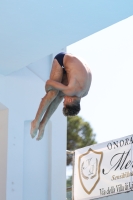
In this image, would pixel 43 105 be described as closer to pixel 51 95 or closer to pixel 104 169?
pixel 51 95

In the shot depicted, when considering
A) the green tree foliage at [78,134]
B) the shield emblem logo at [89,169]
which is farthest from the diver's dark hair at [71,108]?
the green tree foliage at [78,134]

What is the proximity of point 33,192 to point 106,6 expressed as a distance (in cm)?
465

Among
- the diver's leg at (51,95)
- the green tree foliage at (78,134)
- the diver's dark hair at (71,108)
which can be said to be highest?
the green tree foliage at (78,134)

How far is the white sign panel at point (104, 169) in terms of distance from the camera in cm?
934

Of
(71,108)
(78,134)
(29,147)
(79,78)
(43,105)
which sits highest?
(78,134)

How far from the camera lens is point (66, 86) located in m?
6.08

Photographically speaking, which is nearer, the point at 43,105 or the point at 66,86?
the point at 66,86

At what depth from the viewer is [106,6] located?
757 centimetres

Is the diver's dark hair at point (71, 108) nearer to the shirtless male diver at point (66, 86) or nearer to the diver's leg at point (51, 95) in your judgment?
the shirtless male diver at point (66, 86)

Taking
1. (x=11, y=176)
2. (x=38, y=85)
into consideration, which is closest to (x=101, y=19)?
(x=38, y=85)

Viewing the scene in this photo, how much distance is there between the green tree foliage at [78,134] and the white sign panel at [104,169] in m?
14.2

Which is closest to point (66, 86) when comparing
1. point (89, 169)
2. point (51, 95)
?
point (51, 95)

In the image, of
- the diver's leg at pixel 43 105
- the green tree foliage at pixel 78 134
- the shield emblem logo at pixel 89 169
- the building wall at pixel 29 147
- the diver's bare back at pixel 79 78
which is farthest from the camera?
the green tree foliage at pixel 78 134

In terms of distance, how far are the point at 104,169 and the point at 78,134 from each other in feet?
50.6
